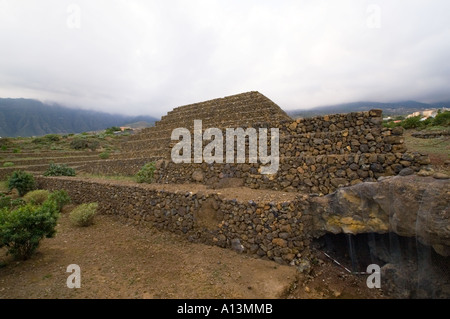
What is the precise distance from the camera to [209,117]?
14961 mm

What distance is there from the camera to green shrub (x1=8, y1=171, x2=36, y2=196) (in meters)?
12.3

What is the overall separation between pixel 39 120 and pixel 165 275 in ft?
524

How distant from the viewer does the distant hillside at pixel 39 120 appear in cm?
10890

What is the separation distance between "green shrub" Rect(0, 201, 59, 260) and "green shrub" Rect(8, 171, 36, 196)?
8.85 metres

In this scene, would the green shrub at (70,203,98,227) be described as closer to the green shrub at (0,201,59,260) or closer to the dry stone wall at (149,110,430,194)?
the green shrub at (0,201,59,260)

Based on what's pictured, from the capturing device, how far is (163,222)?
7.13 m

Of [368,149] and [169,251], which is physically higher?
[368,149]

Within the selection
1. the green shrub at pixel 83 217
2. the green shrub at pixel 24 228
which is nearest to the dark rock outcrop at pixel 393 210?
the green shrub at pixel 24 228

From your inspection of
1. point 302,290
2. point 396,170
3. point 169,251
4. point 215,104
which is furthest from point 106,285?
point 215,104

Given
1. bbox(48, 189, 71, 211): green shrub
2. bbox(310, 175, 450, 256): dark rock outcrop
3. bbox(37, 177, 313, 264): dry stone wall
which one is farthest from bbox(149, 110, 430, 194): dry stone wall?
bbox(48, 189, 71, 211): green shrub

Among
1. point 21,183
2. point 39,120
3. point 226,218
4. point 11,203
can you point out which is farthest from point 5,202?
point 39,120

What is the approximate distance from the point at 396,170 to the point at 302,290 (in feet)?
10.9

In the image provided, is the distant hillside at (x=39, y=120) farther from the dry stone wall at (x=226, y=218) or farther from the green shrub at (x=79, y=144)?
the dry stone wall at (x=226, y=218)
